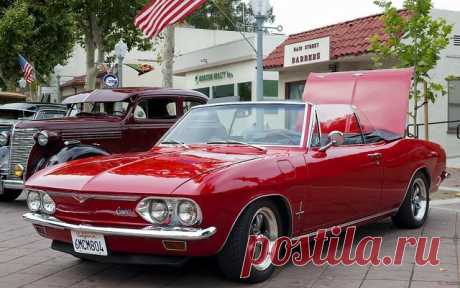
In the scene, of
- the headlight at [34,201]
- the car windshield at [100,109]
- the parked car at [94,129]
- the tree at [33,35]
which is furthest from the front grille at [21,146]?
the tree at [33,35]

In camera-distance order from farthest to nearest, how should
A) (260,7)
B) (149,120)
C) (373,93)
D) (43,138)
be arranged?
(260,7), (149,120), (43,138), (373,93)

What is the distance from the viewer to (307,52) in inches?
675

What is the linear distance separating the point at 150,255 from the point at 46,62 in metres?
26.7

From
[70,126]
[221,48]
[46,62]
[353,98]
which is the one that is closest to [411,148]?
[353,98]

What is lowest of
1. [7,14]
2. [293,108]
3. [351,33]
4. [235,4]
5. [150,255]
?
[150,255]

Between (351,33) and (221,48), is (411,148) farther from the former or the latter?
(221,48)

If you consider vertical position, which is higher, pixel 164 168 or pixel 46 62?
pixel 46 62

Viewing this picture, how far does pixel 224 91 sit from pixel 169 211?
2006cm

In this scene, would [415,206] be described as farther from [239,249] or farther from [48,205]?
[48,205]

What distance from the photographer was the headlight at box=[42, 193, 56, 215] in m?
5.18

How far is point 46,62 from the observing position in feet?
97.9

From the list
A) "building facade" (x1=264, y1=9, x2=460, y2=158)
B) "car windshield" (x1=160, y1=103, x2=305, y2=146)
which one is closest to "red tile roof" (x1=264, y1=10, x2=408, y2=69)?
"building facade" (x1=264, y1=9, x2=460, y2=158)

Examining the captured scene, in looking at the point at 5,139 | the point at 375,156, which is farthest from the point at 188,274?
the point at 5,139

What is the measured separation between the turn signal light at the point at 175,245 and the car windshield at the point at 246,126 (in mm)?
1608
